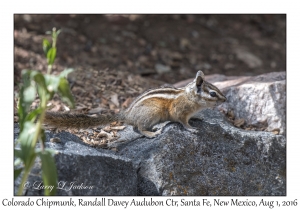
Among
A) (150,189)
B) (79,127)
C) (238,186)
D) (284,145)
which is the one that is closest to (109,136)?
(79,127)

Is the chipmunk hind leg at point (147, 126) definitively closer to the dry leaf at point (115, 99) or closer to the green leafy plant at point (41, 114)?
the dry leaf at point (115, 99)

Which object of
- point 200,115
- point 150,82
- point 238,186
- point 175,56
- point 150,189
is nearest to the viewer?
point 150,189

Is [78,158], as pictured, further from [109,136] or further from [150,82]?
[150,82]

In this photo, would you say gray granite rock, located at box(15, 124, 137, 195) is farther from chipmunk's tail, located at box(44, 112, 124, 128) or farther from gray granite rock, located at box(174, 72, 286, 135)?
gray granite rock, located at box(174, 72, 286, 135)

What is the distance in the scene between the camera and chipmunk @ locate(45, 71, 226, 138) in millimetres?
4984

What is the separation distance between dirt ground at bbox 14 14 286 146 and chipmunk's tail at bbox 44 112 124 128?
63.0 inches

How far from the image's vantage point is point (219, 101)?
16.4 ft

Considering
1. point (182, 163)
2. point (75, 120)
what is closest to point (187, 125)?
point (182, 163)

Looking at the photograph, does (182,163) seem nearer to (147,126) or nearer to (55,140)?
(147,126)

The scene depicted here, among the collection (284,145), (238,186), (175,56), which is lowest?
(238,186)

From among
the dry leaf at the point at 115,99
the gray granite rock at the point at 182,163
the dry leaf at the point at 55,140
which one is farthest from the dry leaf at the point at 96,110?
the dry leaf at the point at 55,140

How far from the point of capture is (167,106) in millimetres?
5105

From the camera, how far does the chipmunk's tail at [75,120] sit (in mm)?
4559

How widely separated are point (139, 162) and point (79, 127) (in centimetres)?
75
